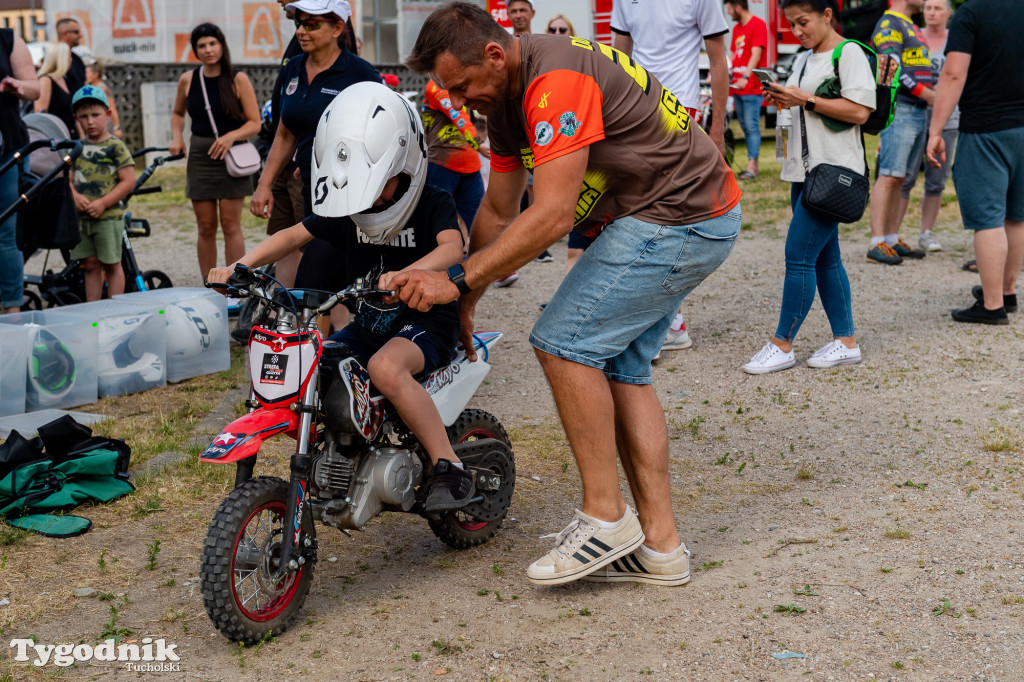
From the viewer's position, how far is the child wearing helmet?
3.51 m

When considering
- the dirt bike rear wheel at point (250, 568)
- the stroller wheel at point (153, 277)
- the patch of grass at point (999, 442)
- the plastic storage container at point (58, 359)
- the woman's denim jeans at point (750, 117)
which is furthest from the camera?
the woman's denim jeans at point (750, 117)

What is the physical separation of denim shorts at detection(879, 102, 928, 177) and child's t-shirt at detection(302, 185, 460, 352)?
6.30 m

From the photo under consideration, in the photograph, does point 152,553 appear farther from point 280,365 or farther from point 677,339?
point 677,339

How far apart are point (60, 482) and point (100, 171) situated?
3.69 m

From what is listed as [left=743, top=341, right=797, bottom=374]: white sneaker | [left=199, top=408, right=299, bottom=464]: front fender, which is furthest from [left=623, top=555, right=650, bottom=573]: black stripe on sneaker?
[left=743, top=341, right=797, bottom=374]: white sneaker

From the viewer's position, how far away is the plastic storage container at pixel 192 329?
21.7ft

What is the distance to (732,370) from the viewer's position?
6.55 meters

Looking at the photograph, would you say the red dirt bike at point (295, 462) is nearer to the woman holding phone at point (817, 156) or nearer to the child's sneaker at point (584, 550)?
the child's sneaker at point (584, 550)

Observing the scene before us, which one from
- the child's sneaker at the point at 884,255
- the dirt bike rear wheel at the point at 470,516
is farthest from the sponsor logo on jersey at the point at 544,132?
the child's sneaker at the point at 884,255

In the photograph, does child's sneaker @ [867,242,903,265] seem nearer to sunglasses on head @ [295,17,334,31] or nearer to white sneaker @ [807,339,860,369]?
white sneaker @ [807,339,860,369]

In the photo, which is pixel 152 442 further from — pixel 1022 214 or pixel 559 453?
pixel 1022 214

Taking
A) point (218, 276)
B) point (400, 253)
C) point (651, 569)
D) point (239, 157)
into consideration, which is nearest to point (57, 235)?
point (239, 157)

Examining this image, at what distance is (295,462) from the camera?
3363mm

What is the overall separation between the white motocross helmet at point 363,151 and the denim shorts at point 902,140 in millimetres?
6492
